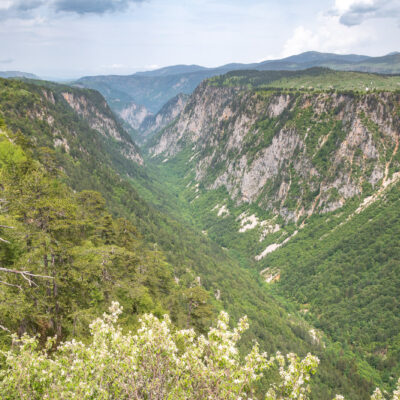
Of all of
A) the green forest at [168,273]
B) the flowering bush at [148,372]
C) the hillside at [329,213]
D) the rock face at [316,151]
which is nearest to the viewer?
the flowering bush at [148,372]

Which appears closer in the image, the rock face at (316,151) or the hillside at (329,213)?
the hillside at (329,213)

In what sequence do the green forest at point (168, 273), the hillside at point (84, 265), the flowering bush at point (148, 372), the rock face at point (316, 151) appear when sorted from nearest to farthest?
the flowering bush at point (148, 372), the green forest at point (168, 273), the hillside at point (84, 265), the rock face at point (316, 151)

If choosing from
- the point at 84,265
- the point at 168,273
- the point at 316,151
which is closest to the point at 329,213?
the point at 316,151

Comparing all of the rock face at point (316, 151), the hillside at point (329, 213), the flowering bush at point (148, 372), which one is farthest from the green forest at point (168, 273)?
the rock face at point (316, 151)

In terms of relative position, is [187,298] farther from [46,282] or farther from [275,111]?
[275,111]

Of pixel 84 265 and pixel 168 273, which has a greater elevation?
pixel 84 265

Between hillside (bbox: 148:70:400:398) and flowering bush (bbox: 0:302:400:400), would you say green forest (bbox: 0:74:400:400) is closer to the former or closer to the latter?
flowering bush (bbox: 0:302:400:400)

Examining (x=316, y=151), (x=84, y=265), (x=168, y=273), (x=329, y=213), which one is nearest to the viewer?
(x=84, y=265)

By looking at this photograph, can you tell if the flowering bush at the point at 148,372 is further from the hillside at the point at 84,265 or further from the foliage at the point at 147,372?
the hillside at the point at 84,265

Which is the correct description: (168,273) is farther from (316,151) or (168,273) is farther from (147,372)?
(316,151)
